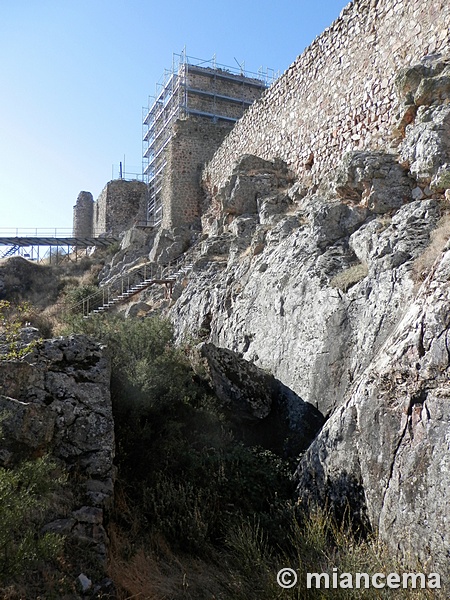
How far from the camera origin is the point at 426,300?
511cm

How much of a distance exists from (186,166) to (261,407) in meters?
→ 14.5

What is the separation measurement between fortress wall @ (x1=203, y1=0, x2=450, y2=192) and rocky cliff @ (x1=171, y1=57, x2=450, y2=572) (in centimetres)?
74

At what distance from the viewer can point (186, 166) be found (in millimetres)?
20188

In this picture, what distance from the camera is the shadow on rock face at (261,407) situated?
23.0 ft

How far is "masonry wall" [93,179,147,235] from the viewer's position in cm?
2697

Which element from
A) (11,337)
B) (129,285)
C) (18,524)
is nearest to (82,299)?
(129,285)

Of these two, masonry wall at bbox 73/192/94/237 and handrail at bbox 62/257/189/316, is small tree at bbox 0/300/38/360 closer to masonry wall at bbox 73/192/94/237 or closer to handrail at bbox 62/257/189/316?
handrail at bbox 62/257/189/316

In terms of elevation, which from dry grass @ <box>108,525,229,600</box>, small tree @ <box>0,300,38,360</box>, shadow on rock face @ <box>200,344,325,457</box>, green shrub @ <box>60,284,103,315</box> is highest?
green shrub @ <box>60,284,103,315</box>

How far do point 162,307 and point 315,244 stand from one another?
6578mm

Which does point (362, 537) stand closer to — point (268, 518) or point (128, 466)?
point (268, 518)

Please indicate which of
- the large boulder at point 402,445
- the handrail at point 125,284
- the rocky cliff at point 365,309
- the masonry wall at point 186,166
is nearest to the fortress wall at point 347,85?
the rocky cliff at point 365,309

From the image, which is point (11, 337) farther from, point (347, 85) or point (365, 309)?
point (347, 85)

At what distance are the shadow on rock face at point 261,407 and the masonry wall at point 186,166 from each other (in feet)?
40.4

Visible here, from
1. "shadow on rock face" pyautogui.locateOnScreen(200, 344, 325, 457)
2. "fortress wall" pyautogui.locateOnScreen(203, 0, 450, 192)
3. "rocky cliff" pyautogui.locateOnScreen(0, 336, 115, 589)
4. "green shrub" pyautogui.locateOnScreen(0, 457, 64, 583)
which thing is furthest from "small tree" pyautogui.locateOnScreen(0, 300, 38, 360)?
"fortress wall" pyautogui.locateOnScreen(203, 0, 450, 192)
